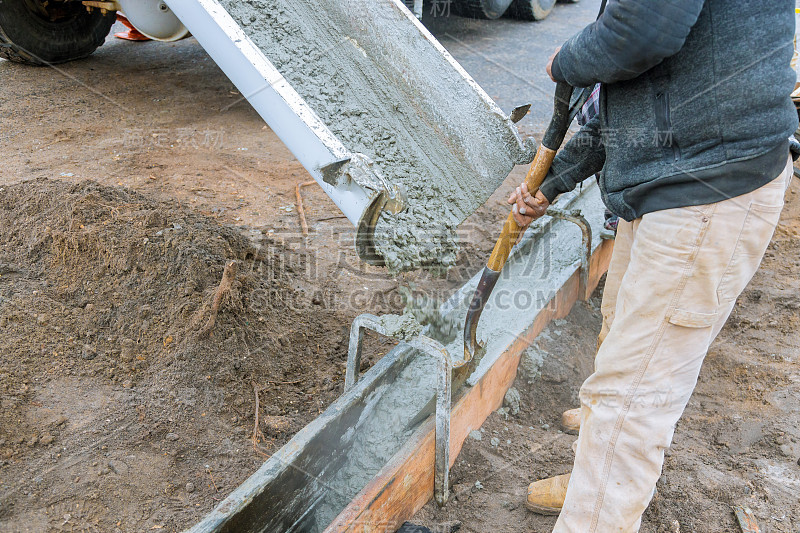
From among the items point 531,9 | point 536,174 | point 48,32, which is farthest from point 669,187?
point 531,9

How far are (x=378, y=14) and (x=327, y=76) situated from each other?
0.41 m

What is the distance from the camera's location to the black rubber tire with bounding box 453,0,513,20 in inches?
276

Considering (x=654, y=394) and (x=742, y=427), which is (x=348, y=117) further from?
(x=742, y=427)

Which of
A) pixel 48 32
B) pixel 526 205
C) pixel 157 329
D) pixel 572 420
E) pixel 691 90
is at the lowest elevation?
pixel 572 420

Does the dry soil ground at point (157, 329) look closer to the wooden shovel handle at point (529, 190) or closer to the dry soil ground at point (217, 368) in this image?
the dry soil ground at point (217, 368)

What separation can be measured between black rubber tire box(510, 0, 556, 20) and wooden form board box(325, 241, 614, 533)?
6.86 metres

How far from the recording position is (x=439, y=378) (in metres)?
1.84

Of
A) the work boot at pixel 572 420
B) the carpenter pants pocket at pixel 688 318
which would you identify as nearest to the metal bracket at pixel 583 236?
the work boot at pixel 572 420

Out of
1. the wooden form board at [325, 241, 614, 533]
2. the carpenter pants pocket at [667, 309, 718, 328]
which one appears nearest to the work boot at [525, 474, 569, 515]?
the wooden form board at [325, 241, 614, 533]

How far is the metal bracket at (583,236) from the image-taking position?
2.78 metres

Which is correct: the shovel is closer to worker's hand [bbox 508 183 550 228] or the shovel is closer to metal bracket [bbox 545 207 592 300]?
worker's hand [bbox 508 183 550 228]

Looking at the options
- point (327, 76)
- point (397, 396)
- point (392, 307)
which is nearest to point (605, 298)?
point (397, 396)

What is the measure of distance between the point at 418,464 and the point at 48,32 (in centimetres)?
569

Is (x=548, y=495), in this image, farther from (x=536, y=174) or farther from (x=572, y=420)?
(x=536, y=174)
